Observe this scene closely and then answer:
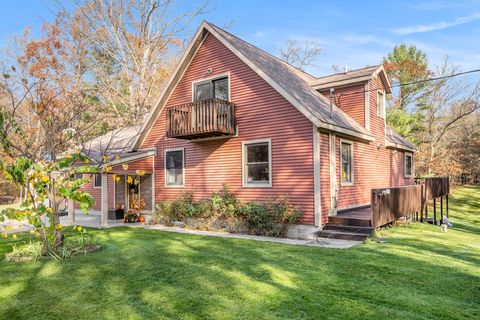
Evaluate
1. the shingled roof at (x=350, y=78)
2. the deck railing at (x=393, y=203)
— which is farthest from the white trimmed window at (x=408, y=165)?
the shingled roof at (x=350, y=78)

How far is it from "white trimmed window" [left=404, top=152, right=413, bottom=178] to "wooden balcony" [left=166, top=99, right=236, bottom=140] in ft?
36.4

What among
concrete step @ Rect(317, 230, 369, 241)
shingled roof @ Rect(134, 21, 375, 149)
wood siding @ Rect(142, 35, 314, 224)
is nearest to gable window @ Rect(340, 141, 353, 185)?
shingled roof @ Rect(134, 21, 375, 149)

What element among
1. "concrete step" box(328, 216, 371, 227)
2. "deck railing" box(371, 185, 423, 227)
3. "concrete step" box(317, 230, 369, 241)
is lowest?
"concrete step" box(317, 230, 369, 241)

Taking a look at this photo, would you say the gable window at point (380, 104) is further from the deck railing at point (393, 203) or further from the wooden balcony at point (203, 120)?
the wooden balcony at point (203, 120)

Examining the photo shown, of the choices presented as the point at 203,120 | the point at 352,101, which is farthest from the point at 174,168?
the point at 352,101

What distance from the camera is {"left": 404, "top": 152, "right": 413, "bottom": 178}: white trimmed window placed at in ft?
58.9

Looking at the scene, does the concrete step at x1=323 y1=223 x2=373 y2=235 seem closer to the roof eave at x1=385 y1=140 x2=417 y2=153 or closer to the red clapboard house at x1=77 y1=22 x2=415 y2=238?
the red clapboard house at x1=77 y1=22 x2=415 y2=238

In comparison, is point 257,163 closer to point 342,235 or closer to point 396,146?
point 342,235

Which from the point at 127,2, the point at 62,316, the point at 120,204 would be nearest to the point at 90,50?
the point at 127,2

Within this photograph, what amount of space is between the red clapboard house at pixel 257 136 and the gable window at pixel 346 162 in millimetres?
35

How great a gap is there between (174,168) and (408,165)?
12697 millimetres

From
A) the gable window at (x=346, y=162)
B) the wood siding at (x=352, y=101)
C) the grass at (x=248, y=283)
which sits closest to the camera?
the grass at (x=248, y=283)

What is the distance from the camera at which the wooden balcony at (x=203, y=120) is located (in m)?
11.1

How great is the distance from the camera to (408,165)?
1838cm
